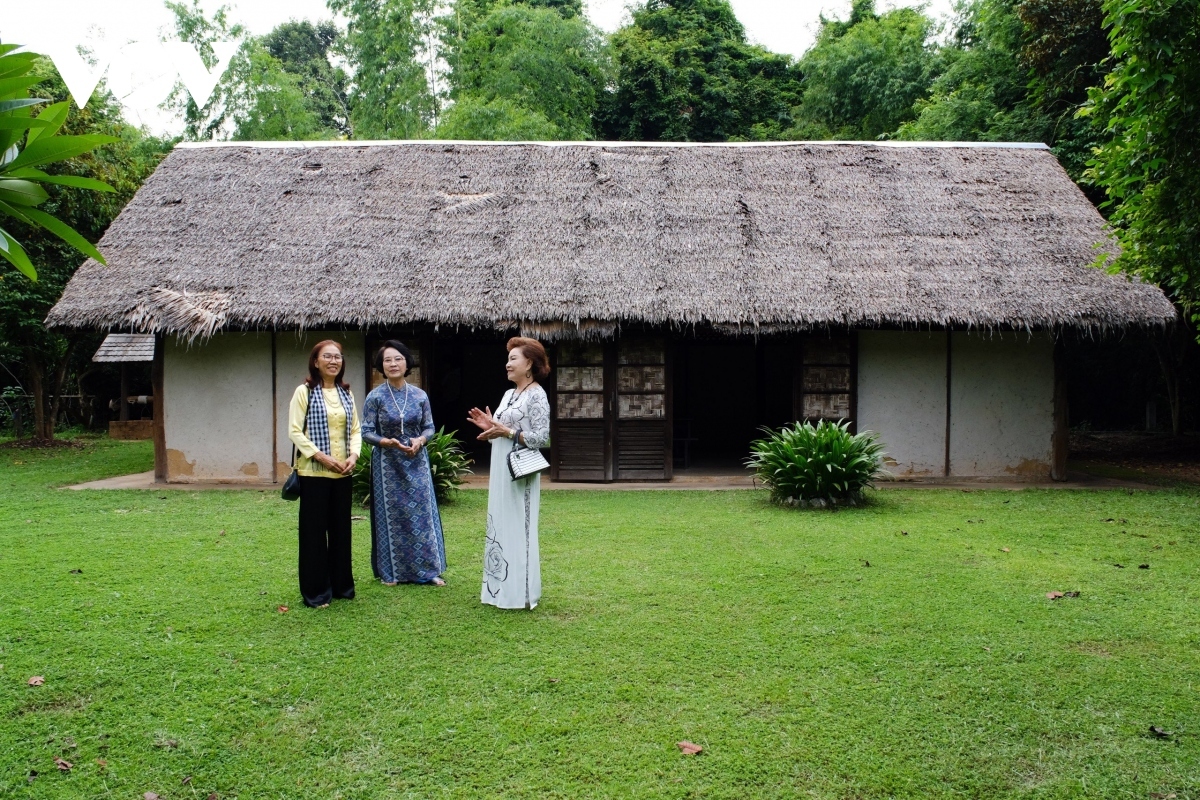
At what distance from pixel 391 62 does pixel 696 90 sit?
8102 millimetres

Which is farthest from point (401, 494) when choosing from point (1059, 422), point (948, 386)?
point (1059, 422)

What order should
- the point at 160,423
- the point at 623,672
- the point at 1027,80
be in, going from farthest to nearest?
the point at 1027,80 < the point at 160,423 < the point at 623,672

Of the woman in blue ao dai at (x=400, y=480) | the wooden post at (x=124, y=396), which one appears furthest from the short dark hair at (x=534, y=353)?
the wooden post at (x=124, y=396)

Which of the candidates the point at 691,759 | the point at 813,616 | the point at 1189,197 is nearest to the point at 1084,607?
the point at 813,616

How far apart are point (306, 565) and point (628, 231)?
6.91 metres

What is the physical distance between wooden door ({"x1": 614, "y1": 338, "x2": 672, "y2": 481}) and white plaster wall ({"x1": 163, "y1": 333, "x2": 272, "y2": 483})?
13.5 feet

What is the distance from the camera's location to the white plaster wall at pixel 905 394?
34.2ft

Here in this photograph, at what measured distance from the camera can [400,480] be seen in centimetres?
509

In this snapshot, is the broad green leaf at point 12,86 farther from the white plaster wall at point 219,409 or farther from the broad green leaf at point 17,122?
the white plaster wall at point 219,409

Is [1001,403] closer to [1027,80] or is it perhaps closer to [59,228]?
[1027,80]

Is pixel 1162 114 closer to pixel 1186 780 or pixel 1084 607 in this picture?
pixel 1084 607

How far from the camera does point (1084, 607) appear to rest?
4.87m

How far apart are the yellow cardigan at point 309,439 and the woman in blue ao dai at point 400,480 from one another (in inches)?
7.9

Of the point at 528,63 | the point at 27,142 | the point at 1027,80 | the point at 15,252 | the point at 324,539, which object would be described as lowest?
the point at 324,539
